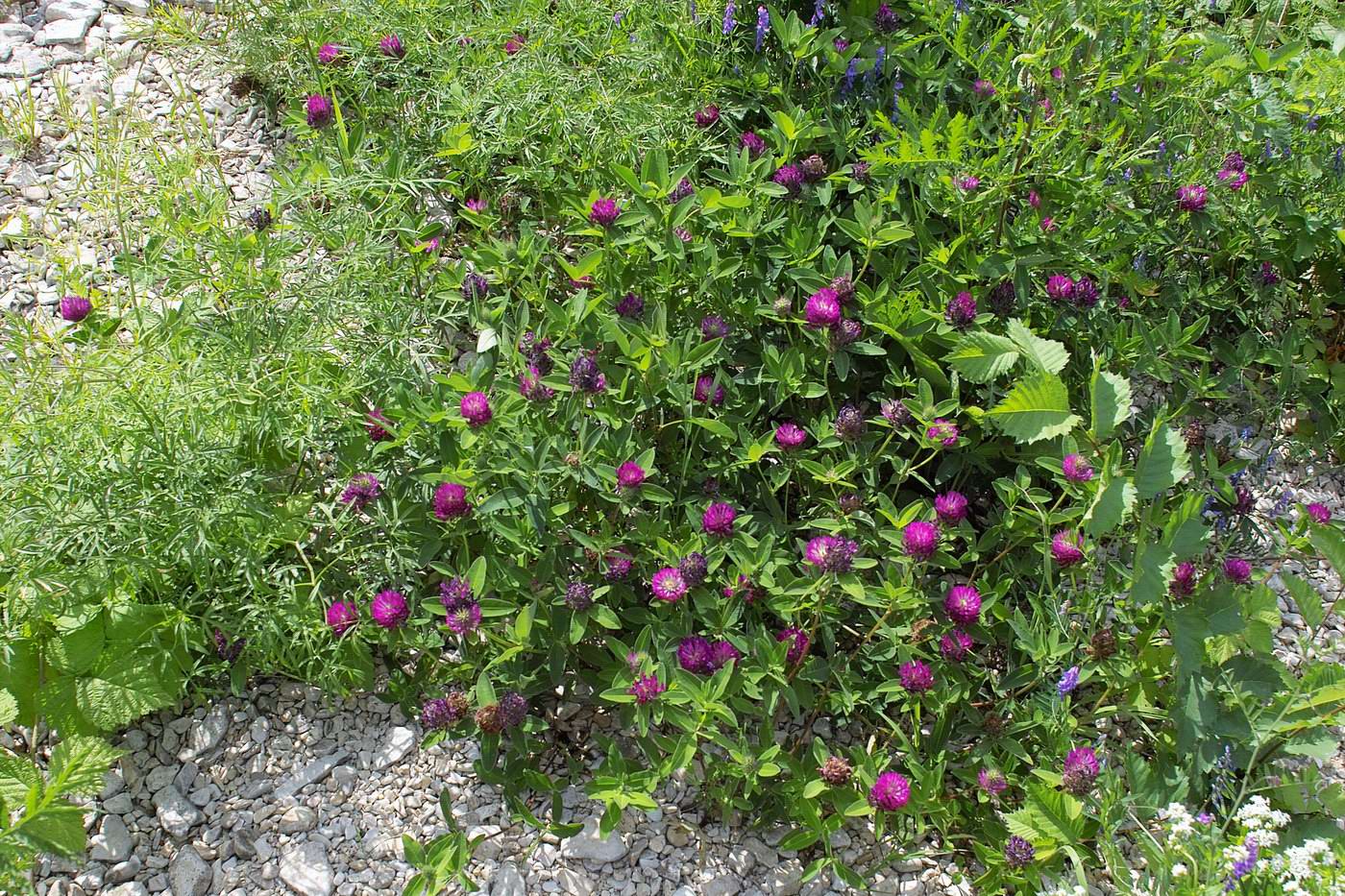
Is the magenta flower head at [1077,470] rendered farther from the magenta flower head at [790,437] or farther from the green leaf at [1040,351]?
the magenta flower head at [790,437]

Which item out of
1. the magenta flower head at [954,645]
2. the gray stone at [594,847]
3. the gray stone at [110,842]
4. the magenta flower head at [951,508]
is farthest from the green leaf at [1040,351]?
the gray stone at [110,842]

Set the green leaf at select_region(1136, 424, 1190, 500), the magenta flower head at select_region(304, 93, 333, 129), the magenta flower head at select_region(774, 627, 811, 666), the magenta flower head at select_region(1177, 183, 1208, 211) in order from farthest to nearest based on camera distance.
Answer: the magenta flower head at select_region(304, 93, 333, 129), the magenta flower head at select_region(1177, 183, 1208, 211), the magenta flower head at select_region(774, 627, 811, 666), the green leaf at select_region(1136, 424, 1190, 500)

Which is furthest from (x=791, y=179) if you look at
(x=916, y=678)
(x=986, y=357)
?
(x=916, y=678)

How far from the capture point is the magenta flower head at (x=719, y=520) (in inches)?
89.7

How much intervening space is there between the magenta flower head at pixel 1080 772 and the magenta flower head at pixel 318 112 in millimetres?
2323

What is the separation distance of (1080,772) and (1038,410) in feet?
2.30

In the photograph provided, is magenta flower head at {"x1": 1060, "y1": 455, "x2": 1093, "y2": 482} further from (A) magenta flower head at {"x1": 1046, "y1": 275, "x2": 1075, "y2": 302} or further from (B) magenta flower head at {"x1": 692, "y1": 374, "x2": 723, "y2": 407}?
(B) magenta flower head at {"x1": 692, "y1": 374, "x2": 723, "y2": 407}

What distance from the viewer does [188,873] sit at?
2283 millimetres

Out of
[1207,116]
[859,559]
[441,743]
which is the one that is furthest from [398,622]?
[1207,116]

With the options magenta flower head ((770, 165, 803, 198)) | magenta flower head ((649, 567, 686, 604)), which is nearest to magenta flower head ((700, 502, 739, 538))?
magenta flower head ((649, 567, 686, 604))

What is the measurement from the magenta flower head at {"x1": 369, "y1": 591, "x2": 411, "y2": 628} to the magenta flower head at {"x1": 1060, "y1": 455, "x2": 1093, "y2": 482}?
1.39m

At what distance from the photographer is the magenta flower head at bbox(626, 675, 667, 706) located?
2.12 meters

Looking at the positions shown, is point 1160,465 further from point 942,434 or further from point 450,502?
point 450,502

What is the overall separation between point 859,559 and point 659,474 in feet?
1.79
